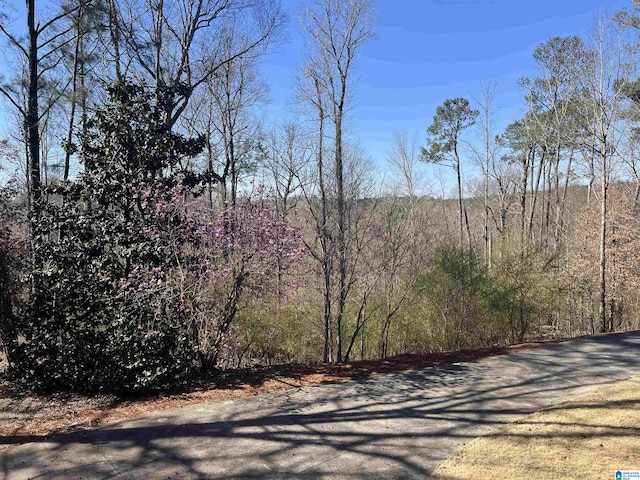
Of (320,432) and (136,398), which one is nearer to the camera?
(320,432)

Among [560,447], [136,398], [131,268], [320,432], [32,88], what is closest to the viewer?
[560,447]

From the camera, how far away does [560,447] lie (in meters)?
3.76

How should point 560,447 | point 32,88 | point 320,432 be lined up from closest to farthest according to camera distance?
point 560,447
point 320,432
point 32,88

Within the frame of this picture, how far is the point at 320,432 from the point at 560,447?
2.33 m

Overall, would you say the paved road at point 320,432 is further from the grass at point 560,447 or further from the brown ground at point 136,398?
the brown ground at point 136,398

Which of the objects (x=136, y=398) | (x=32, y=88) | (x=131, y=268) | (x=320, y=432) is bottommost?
(x=136, y=398)

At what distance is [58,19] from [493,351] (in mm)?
12610

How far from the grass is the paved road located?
0.20 metres

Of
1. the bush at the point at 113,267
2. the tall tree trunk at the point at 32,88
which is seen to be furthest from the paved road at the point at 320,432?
the tall tree trunk at the point at 32,88

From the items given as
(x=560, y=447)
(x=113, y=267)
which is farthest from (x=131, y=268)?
(x=560, y=447)

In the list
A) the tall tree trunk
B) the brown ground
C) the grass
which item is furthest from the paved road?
the tall tree trunk

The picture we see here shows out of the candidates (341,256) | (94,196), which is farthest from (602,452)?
(94,196)

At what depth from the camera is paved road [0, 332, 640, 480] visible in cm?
358

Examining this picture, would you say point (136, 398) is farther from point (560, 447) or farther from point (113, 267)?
point (560, 447)
